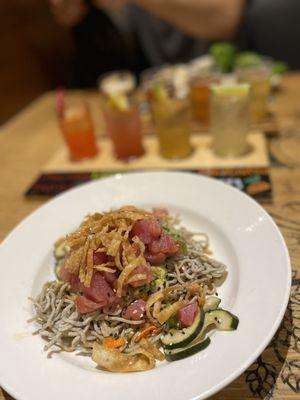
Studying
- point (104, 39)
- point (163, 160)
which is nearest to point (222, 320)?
point (163, 160)

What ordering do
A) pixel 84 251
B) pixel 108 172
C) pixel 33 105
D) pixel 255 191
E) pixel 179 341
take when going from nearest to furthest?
pixel 179 341, pixel 84 251, pixel 255 191, pixel 108 172, pixel 33 105

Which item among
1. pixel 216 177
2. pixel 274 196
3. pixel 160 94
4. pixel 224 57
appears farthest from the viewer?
pixel 224 57

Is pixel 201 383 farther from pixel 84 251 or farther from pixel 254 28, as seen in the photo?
pixel 254 28

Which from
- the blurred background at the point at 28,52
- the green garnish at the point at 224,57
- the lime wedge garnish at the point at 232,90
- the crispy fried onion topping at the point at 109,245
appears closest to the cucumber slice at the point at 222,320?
the crispy fried onion topping at the point at 109,245

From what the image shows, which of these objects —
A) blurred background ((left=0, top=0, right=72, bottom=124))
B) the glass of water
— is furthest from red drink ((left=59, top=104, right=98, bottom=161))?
blurred background ((left=0, top=0, right=72, bottom=124))

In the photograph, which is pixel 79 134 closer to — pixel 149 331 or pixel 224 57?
pixel 224 57

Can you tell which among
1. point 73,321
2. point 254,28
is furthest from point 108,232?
point 254,28

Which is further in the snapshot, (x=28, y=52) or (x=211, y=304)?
(x=28, y=52)
